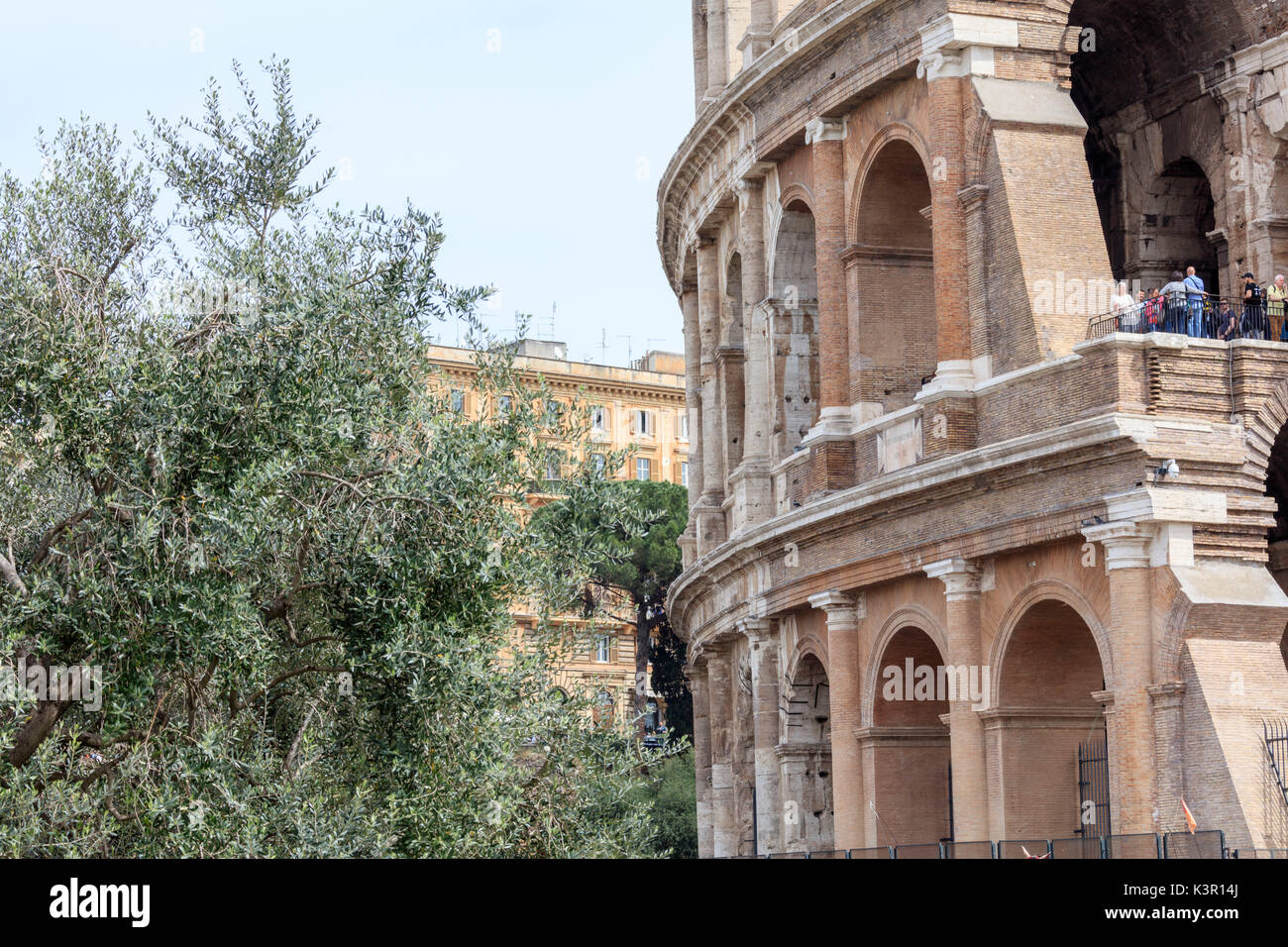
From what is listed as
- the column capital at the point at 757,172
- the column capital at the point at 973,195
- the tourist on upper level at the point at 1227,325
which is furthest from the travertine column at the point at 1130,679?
the column capital at the point at 757,172

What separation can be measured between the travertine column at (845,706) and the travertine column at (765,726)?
1885 millimetres

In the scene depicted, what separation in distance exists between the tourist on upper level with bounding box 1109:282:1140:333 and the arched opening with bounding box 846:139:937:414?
3.73 m

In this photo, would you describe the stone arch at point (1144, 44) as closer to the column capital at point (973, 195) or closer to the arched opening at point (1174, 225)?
the arched opening at point (1174, 225)

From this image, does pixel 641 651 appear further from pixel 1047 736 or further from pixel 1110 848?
pixel 1110 848

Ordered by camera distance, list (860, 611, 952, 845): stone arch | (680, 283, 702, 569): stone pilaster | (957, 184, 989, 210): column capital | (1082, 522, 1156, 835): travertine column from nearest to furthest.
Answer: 1. (1082, 522, 1156, 835): travertine column
2. (957, 184, 989, 210): column capital
3. (860, 611, 952, 845): stone arch
4. (680, 283, 702, 569): stone pilaster

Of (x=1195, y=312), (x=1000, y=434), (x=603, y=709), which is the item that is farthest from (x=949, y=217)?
(x=603, y=709)

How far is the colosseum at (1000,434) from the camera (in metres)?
17.5

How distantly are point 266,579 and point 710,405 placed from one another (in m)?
16.9

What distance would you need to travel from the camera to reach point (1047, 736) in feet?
63.2

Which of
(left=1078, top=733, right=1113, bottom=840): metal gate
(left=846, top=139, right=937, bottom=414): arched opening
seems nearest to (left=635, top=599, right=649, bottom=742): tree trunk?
(left=846, top=139, right=937, bottom=414): arched opening

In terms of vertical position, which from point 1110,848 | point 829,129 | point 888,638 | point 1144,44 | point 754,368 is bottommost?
point 1110,848

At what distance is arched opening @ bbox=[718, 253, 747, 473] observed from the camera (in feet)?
90.9

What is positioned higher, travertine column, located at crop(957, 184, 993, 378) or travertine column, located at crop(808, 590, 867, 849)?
travertine column, located at crop(957, 184, 993, 378)

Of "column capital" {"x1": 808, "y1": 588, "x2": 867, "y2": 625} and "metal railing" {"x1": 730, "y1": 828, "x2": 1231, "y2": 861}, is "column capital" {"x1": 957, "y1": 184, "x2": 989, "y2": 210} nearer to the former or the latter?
"column capital" {"x1": 808, "y1": 588, "x2": 867, "y2": 625}
